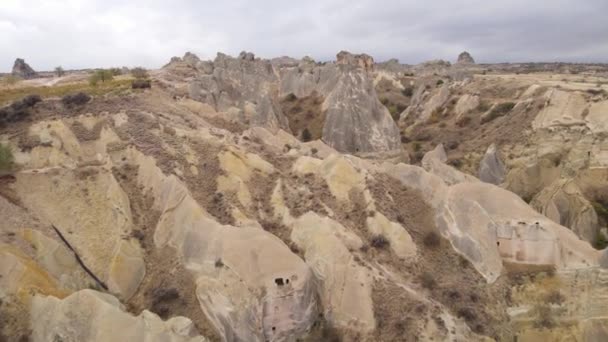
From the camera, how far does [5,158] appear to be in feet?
71.9

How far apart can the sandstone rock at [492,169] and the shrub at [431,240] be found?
60.6ft

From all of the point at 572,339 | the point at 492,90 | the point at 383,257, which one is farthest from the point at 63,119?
the point at 492,90

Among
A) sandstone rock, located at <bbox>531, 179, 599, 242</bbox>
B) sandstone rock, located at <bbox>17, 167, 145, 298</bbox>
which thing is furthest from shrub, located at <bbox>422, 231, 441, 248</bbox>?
sandstone rock, located at <bbox>531, 179, 599, 242</bbox>

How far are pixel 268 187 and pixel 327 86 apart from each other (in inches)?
1181

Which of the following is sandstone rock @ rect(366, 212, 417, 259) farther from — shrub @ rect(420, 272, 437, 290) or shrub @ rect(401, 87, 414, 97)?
shrub @ rect(401, 87, 414, 97)

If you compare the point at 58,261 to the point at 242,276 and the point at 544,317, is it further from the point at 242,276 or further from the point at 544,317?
the point at 544,317

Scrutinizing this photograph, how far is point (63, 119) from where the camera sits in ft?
81.5

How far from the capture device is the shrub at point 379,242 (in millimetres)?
20516

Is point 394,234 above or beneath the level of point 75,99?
beneath

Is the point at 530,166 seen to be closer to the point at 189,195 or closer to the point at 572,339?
the point at 572,339

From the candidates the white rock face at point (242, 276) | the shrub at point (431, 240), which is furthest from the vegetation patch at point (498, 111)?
the white rock face at point (242, 276)

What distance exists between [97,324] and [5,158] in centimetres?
1014

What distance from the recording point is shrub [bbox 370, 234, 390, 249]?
20516mm

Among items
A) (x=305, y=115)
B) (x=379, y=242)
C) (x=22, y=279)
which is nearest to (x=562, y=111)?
(x=305, y=115)
